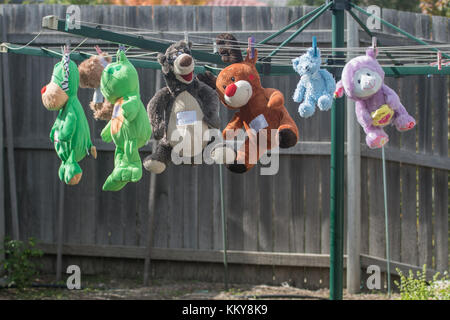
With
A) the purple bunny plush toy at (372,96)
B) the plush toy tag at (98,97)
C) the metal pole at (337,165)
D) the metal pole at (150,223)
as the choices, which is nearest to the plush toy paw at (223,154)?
the purple bunny plush toy at (372,96)

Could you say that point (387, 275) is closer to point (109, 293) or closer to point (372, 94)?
point (109, 293)

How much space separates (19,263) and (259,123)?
352cm

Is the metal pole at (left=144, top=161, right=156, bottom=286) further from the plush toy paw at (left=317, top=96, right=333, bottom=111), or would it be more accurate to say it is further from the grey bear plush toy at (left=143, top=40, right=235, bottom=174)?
the plush toy paw at (left=317, top=96, right=333, bottom=111)

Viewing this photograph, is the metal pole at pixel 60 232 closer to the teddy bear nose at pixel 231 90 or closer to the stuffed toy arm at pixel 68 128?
the stuffed toy arm at pixel 68 128

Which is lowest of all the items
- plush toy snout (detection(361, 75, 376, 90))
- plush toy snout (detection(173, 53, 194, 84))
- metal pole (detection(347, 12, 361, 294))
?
metal pole (detection(347, 12, 361, 294))

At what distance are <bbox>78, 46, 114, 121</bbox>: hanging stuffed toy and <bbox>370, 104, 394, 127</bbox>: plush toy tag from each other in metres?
1.30

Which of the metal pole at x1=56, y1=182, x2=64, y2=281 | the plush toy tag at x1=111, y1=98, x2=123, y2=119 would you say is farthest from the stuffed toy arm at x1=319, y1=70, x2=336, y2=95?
the metal pole at x1=56, y1=182, x2=64, y2=281

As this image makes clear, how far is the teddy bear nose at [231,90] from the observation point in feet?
10.4

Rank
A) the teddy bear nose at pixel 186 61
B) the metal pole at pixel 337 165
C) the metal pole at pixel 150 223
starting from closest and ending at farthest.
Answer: the teddy bear nose at pixel 186 61 → the metal pole at pixel 337 165 → the metal pole at pixel 150 223

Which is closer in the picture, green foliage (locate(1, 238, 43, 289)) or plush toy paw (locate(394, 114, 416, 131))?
plush toy paw (locate(394, 114, 416, 131))

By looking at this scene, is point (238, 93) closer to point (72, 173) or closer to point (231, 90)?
point (231, 90)

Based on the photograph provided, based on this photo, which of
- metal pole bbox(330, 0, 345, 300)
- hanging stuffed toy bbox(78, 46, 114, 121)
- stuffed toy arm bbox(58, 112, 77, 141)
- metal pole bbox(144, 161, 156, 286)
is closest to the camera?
stuffed toy arm bbox(58, 112, 77, 141)

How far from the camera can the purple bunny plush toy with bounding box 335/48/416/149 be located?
10.6ft

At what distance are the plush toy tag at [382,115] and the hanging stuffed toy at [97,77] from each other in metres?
1.30
